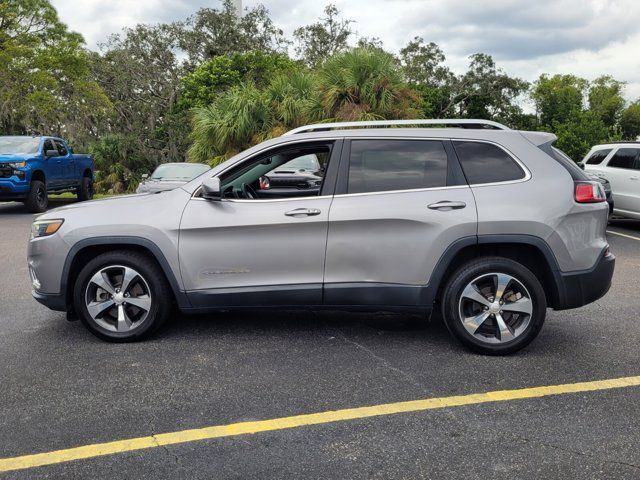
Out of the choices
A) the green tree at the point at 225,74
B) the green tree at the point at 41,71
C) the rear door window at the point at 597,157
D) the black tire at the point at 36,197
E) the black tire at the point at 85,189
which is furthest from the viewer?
the green tree at the point at 225,74

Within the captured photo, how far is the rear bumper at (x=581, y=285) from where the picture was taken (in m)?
4.49

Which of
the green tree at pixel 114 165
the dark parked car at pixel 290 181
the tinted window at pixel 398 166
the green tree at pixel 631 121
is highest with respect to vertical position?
the green tree at pixel 631 121

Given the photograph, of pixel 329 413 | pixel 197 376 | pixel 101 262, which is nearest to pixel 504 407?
pixel 329 413

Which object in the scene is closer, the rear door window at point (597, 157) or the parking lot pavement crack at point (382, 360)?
the parking lot pavement crack at point (382, 360)

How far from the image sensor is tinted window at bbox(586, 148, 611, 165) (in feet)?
40.7

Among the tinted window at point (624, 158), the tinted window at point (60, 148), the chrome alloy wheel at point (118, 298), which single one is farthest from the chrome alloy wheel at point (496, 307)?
the tinted window at point (60, 148)

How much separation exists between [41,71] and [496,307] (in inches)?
1180

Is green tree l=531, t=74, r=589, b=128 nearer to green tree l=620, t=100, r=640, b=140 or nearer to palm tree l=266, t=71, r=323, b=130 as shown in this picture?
green tree l=620, t=100, r=640, b=140

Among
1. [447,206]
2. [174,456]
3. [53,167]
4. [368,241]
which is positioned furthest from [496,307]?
[53,167]

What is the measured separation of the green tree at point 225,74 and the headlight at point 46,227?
29.1m

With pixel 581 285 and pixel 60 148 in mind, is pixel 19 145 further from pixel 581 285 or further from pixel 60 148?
pixel 581 285

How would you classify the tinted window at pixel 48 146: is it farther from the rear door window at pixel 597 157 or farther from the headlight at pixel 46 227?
the rear door window at pixel 597 157

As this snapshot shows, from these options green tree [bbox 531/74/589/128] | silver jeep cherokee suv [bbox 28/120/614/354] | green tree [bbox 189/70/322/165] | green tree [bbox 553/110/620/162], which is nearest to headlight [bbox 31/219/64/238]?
silver jeep cherokee suv [bbox 28/120/614/354]

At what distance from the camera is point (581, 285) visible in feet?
14.8
